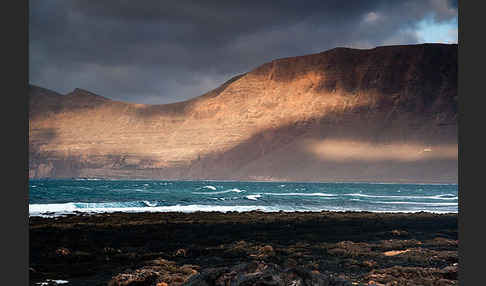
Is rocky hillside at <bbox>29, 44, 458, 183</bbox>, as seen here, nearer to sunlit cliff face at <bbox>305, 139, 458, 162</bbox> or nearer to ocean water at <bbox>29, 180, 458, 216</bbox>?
sunlit cliff face at <bbox>305, 139, 458, 162</bbox>

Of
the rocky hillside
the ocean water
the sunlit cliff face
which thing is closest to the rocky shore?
the ocean water

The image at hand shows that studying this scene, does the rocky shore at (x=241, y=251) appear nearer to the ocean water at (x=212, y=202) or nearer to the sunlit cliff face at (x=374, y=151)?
the ocean water at (x=212, y=202)

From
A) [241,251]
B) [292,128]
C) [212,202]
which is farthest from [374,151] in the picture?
[241,251]

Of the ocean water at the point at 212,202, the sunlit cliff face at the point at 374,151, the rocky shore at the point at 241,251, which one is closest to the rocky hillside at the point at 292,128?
the sunlit cliff face at the point at 374,151

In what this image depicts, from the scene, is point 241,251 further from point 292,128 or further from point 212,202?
point 292,128
